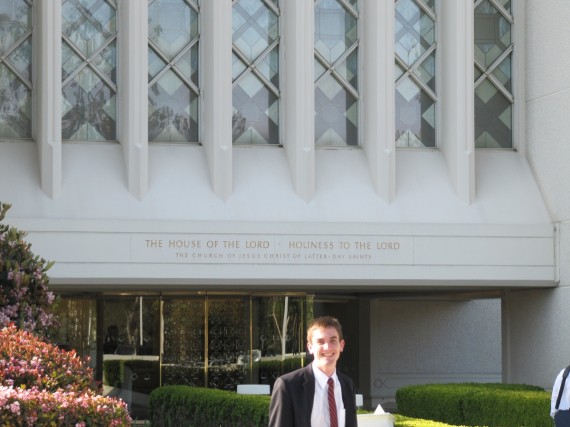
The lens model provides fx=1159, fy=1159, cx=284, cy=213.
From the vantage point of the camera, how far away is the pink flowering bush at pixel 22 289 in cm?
1234

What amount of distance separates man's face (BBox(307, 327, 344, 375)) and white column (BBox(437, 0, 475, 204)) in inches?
618

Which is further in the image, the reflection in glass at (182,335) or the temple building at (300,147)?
the reflection in glass at (182,335)

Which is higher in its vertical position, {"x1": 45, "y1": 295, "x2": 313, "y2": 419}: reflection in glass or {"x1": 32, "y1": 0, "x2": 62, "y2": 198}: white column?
{"x1": 32, "y1": 0, "x2": 62, "y2": 198}: white column

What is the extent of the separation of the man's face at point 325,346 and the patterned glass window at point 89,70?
50.9 ft

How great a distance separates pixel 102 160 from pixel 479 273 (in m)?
7.24

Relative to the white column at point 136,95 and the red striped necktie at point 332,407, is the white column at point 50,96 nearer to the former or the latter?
the white column at point 136,95

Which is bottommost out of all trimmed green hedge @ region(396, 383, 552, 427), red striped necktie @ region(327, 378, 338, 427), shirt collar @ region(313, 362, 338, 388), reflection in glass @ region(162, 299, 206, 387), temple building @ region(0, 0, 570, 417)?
trimmed green hedge @ region(396, 383, 552, 427)

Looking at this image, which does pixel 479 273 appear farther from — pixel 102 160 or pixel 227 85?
pixel 102 160

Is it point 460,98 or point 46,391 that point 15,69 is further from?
point 46,391

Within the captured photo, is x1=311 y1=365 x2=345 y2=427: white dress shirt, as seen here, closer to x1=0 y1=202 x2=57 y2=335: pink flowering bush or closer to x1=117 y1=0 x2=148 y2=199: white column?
x1=0 y1=202 x2=57 y2=335: pink flowering bush

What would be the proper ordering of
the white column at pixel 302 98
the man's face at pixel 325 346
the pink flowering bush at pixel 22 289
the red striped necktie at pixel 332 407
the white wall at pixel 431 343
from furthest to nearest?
the white wall at pixel 431 343 < the white column at pixel 302 98 < the pink flowering bush at pixel 22 289 < the red striped necktie at pixel 332 407 < the man's face at pixel 325 346

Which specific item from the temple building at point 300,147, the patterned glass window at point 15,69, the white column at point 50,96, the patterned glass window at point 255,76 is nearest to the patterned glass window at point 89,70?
the temple building at point 300,147

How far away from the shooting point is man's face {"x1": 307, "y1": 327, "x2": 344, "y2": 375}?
21.6ft

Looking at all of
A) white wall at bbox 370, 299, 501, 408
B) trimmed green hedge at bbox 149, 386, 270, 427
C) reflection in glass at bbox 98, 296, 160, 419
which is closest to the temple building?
trimmed green hedge at bbox 149, 386, 270, 427
